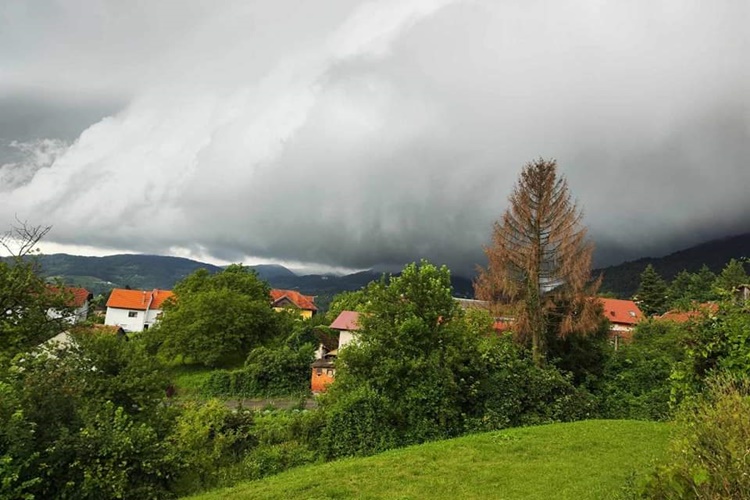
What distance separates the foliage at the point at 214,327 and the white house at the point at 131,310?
2421 cm

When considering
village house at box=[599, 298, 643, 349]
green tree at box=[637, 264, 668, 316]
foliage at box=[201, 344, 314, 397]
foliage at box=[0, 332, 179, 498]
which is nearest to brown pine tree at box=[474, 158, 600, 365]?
foliage at box=[0, 332, 179, 498]

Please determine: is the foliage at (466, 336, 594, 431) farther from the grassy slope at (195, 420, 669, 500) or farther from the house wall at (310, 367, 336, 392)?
the house wall at (310, 367, 336, 392)

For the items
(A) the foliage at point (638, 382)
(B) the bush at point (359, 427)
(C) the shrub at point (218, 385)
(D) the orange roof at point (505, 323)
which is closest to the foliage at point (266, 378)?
(C) the shrub at point (218, 385)

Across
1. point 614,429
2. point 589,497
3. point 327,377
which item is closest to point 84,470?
point 589,497

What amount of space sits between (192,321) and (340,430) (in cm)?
3745

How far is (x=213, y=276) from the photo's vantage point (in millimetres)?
59625

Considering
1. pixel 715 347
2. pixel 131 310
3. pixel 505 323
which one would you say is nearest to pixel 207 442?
pixel 505 323

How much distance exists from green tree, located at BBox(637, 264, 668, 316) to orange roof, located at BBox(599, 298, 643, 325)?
2006 millimetres

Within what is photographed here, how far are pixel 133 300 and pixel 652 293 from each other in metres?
88.2

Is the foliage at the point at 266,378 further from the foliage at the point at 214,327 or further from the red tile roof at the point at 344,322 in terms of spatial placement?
the red tile roof at the point at 344,322

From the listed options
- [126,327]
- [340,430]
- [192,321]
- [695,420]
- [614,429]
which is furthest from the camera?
[126,327]

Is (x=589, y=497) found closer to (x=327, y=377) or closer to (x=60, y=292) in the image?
(x=60, y=292)

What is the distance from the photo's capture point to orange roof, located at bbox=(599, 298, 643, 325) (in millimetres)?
66375

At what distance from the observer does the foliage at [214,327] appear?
155 feet
